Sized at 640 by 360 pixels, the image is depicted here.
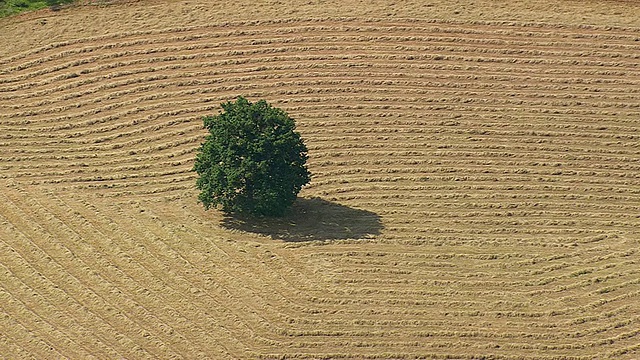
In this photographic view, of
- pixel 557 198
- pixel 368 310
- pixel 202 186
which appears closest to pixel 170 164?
pixel 202 186

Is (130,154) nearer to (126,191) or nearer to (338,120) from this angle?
(126,191)

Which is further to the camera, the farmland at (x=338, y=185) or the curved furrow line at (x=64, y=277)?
the farmland at (x=338, y=185)

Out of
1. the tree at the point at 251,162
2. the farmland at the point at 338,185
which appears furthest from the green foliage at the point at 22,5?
the tree at the point at 251,162

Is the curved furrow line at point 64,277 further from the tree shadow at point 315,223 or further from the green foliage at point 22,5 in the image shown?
the green foliage at point 22,5

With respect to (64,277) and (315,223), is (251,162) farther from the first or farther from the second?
(64,277)

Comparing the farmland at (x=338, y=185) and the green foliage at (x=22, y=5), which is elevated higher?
the green foliage at (x=22, y=5)

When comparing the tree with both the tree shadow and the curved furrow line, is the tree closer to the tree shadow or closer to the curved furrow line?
the tree shadow
